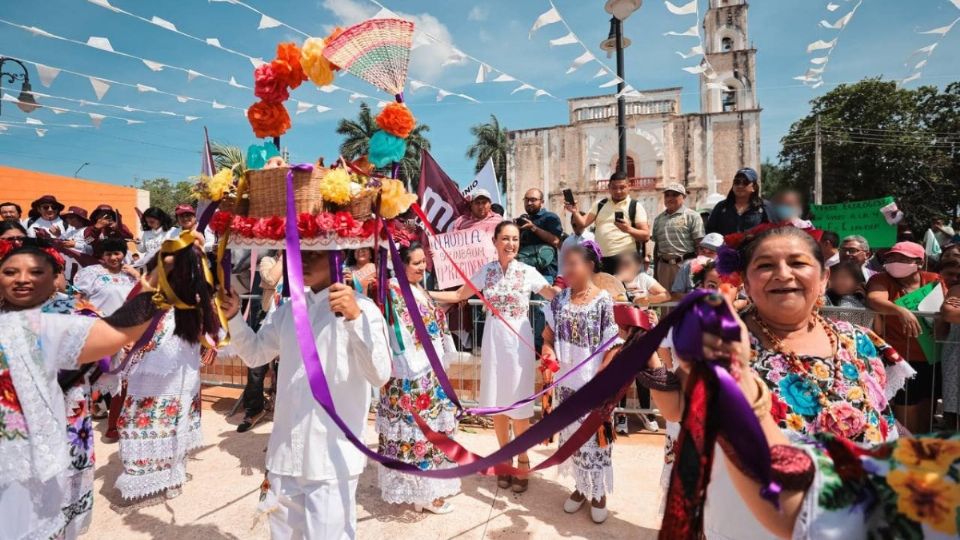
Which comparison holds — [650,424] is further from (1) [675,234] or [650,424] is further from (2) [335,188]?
(2) [335,188]

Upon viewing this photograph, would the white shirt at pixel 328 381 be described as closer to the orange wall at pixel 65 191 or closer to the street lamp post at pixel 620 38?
the street lamp post at pixel 620 38

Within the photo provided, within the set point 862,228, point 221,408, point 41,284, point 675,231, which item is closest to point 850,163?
point 862,228

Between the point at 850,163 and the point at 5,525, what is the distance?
92.2 feet

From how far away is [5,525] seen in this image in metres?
2.08

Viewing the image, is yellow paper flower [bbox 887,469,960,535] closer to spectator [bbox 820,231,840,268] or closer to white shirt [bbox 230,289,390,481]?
white shirt [bbox 230,289,390,481]

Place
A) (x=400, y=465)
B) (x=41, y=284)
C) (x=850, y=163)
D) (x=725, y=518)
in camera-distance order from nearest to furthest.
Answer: (x=725, y=518)
(x=400, y=465)
(x=41, y=284)
(x=850, y=163)

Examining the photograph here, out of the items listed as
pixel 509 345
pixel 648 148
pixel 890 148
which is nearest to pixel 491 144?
→ pixel 648 148

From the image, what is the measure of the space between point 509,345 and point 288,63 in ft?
9.22

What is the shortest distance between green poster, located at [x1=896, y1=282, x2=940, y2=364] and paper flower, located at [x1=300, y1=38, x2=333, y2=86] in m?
5.06

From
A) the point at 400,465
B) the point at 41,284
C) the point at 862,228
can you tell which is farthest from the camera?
the point at 862,228

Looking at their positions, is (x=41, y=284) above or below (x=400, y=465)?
above

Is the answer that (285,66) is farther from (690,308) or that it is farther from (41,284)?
(690,308)

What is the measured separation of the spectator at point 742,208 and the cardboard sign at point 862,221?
15.4 feet

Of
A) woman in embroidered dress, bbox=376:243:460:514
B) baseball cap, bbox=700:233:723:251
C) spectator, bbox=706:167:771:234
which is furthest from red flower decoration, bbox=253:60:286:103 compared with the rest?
spectator, bbox=706:167:771:234
